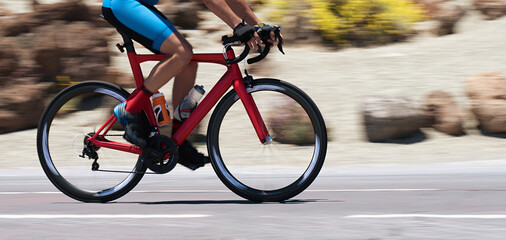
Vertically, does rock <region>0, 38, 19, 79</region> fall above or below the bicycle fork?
below

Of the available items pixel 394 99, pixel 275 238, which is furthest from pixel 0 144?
pixel 275 238

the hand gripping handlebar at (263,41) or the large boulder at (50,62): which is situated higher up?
the hand gripping handlebar at (263,41)

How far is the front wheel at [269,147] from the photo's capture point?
229 inches

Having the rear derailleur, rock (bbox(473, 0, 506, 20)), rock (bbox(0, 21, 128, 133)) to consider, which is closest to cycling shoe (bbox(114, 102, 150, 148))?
the rear derailleur

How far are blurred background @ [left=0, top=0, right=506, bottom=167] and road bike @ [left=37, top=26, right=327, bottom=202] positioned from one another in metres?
3.13

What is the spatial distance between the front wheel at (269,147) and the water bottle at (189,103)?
0.50ft

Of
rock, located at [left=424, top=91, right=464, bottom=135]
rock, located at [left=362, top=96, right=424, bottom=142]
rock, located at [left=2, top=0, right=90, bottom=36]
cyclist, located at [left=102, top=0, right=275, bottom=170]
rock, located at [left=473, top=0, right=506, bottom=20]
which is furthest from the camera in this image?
rock, located at [left=473, top=0, right=506, bottom=20]

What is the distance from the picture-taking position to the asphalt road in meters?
4.94

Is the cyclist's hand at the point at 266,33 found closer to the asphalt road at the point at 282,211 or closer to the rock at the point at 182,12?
the asphalt road at the point at 282,211

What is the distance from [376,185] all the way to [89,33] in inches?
223

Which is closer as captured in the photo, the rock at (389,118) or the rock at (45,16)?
the rock at (389,118)

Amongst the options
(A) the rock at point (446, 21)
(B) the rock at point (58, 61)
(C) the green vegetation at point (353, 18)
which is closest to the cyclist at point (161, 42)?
(B) the rock at point (58, 61)

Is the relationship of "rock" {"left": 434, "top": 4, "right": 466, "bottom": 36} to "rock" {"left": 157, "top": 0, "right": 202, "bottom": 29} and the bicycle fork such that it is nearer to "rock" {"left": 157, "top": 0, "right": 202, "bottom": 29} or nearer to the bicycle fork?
"rock" {"left": 157, "top": 0, "right": 202, "bottom": 29}

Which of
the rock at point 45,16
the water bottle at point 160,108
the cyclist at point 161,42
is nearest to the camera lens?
the cyclist at point 161,42
